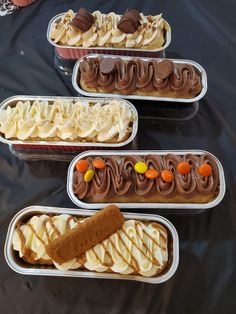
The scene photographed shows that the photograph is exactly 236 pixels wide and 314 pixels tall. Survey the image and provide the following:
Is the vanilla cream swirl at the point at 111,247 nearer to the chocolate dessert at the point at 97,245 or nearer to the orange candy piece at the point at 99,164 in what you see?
the chocolate dessert at the point at 97,245

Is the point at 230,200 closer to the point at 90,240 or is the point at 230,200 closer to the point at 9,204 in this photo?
the point at 90,240

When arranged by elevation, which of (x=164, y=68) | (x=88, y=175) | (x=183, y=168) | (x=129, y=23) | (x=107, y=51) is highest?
(x=129, y=23)

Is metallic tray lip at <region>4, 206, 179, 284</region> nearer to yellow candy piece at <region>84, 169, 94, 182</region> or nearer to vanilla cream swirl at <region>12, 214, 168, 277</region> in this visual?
vanilla cream swirl at <region>12, 214, 168, 277</region>

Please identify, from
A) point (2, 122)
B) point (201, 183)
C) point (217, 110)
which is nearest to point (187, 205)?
point (201, 183)

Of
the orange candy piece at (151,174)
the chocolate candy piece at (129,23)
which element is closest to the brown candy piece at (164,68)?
the chocolate candy piece at (129,23)

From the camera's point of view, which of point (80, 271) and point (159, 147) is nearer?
point (80, 271)

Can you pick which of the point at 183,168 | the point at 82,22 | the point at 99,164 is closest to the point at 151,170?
the point at 183,168

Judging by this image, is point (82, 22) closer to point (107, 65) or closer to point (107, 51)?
point (107, 51)
